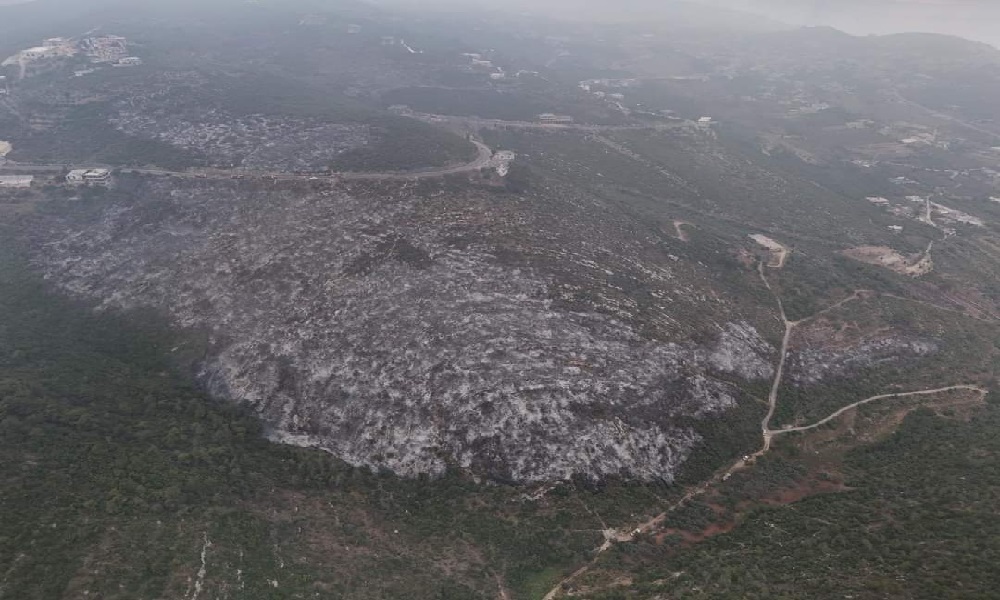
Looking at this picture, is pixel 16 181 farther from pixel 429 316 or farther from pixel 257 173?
pixel 429 316

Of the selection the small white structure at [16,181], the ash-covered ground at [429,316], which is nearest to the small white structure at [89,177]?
the small white structure at [16,181]

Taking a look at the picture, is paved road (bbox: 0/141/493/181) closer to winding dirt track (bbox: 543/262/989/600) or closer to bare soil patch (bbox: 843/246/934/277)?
winding dirt track (bbox: 543/262/989/600)

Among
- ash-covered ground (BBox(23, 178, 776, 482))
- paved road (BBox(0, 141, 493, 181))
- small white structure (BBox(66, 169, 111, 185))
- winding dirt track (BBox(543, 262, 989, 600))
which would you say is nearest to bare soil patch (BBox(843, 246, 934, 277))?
winding dirt track (BBox(543, 262, 989, 600))

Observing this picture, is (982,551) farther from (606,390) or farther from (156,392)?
(156,392)

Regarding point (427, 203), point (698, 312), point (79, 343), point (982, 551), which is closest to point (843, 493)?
point (982, 551)

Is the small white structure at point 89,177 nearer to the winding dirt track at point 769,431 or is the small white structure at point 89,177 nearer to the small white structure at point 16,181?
the small white structure at point 16,181
